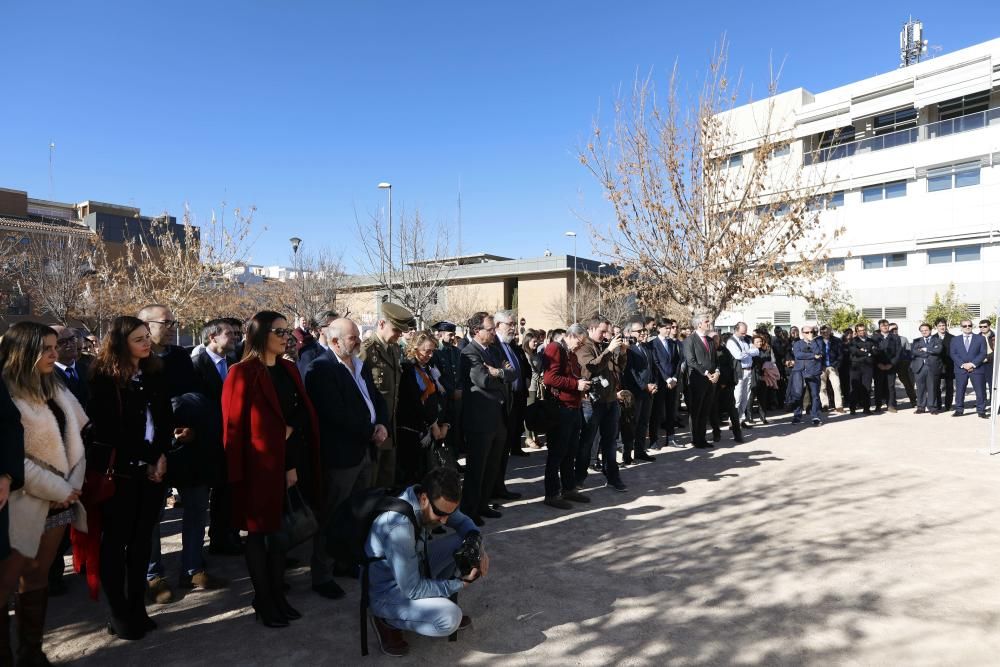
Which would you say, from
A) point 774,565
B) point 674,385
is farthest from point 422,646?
point 674,385

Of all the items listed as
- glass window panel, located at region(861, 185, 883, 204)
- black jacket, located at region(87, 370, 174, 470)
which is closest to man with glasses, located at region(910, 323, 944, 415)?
black jacket, located at region(87, 370, 174, 470)

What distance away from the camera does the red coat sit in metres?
3.72

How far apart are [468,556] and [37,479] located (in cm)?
230

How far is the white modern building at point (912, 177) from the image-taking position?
23.3m

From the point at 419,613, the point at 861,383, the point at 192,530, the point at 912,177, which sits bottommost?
the point at 419,613

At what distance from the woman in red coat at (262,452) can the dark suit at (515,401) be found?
2.68 m

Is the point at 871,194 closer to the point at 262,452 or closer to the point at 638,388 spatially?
the point at 638,388

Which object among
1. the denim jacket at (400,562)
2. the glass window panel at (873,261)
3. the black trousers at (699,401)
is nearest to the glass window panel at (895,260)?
Result: the glass window panel at (873,261)

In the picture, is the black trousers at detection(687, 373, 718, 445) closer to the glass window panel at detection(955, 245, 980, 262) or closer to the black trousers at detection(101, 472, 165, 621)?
the black trousers at detection(101, 472, 165, 621)

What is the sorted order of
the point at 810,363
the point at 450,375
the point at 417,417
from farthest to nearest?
the point at 810,363, the point at 450,375, the point at 417,417

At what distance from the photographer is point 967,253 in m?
24.2

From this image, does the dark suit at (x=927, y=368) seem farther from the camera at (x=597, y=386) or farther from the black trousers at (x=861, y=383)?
the camera at (x=597, y=386)

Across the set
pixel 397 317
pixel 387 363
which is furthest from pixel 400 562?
pixel 397 317

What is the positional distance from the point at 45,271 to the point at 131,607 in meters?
25.8
